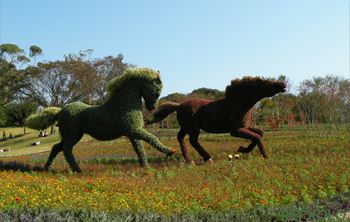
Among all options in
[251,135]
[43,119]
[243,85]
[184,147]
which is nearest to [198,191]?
[251,135]

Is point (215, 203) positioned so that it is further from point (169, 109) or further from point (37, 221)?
point (169, 109)

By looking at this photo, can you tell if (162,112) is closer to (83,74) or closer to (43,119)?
(43,119)

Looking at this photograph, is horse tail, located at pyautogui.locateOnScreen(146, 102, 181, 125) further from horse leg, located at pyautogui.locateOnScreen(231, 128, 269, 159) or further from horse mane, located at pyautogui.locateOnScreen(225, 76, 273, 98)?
horse leg, located at pyautogui.locateOnScreen(231, 128, 269, 159)

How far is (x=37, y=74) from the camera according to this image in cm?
3162

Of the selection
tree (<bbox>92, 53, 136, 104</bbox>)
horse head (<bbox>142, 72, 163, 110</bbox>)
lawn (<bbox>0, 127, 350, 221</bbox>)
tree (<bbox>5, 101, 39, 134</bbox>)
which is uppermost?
tree (<bbox>92, 53, 136, 104</bbox>)

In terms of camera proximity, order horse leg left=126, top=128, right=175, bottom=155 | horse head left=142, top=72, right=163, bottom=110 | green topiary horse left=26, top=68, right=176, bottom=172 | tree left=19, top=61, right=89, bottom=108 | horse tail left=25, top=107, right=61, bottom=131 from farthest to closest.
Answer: tree left=19, top=61, right=89, bottom=108 < horse tail left=25, top=107, right=61, bottom=131 < horse head left=142, top=72, right=163, bottom=110 < green topiary horse left=26, top=68, right=176, bottom=172 < horse leg left=126, top=128, right=175, bottom=155

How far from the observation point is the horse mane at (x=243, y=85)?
8461 millimetres

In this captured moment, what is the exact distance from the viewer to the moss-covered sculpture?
27.8ft

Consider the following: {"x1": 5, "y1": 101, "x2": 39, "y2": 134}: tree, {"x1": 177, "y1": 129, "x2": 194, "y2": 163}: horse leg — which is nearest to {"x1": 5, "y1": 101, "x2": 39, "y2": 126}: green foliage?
{"x1": 5, "y1": 101, "x2": 39, "y2": 134}: tree

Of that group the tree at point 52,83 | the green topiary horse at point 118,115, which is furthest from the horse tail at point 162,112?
the tree at point 52,83

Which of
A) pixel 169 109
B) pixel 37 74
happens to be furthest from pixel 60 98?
pixel 169 109

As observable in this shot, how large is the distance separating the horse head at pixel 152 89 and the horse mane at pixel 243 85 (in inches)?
105

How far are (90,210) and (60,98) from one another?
32.4 m

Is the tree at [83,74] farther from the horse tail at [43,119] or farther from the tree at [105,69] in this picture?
the horse tail at [43,119]
